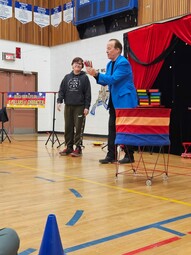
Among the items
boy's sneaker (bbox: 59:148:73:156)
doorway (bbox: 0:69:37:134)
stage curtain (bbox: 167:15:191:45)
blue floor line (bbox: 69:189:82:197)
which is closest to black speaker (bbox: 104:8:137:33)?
stage curtain (bbox: 167:15:191:45)

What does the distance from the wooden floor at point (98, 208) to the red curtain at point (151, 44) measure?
2.84 meters

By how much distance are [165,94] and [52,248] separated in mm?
5073

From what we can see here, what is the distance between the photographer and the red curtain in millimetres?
5945

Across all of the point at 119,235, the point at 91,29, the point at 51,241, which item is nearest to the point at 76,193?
the point at 119,235

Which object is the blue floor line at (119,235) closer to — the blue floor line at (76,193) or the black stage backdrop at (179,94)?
the blue floor line at (76,193)

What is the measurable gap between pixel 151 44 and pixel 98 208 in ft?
16.0

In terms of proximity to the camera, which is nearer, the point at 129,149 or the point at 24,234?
the point at 24,234

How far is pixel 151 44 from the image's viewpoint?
6.56 metres

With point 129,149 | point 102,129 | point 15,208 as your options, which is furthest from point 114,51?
point 102,129

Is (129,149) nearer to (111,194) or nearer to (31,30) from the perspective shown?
(111,194)

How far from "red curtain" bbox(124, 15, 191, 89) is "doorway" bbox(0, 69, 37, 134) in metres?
4.44

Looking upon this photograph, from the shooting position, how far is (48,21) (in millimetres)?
10836

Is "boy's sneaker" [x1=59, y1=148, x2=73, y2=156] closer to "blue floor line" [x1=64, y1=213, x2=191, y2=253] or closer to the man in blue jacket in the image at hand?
the man in blue jacket

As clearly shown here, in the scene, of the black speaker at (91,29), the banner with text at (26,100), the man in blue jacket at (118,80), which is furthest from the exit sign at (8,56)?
the man in blue jacket at (118,80)
